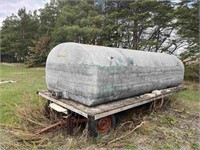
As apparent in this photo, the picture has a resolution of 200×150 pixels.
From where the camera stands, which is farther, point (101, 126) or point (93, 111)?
point (101, 126)

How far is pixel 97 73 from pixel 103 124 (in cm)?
90

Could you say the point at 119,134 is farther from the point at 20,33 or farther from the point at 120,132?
the point at 20,33

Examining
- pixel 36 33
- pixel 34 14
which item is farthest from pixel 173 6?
pixel 34 14

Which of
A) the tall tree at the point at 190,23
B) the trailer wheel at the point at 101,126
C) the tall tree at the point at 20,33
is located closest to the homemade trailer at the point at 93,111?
the trailer wheel at the point at 101,126

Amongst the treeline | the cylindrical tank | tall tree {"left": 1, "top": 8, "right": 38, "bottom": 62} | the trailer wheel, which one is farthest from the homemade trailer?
tall tree {"left": 1, "top": 8, "right": 38, "bottom": 62}

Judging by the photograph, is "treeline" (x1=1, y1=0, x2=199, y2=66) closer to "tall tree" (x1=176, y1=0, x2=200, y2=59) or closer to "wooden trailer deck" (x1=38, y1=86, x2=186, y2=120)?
"tall tree" (x1=176, y1=0, x2=200, y2=59)

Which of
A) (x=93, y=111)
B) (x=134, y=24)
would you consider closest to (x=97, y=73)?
(x=93, y=111)

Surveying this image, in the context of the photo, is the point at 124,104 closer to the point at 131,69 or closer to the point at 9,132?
the point at 131,69

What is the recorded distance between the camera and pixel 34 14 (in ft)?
73.0

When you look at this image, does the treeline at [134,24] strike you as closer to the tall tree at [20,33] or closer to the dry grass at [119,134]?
the dry grass at [119,134]

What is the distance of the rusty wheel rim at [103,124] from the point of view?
296 centimetres

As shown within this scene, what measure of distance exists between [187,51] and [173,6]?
3.34 metres

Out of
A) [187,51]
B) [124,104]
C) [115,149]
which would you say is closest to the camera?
[115,149]

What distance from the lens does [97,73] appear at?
272 centimetres
